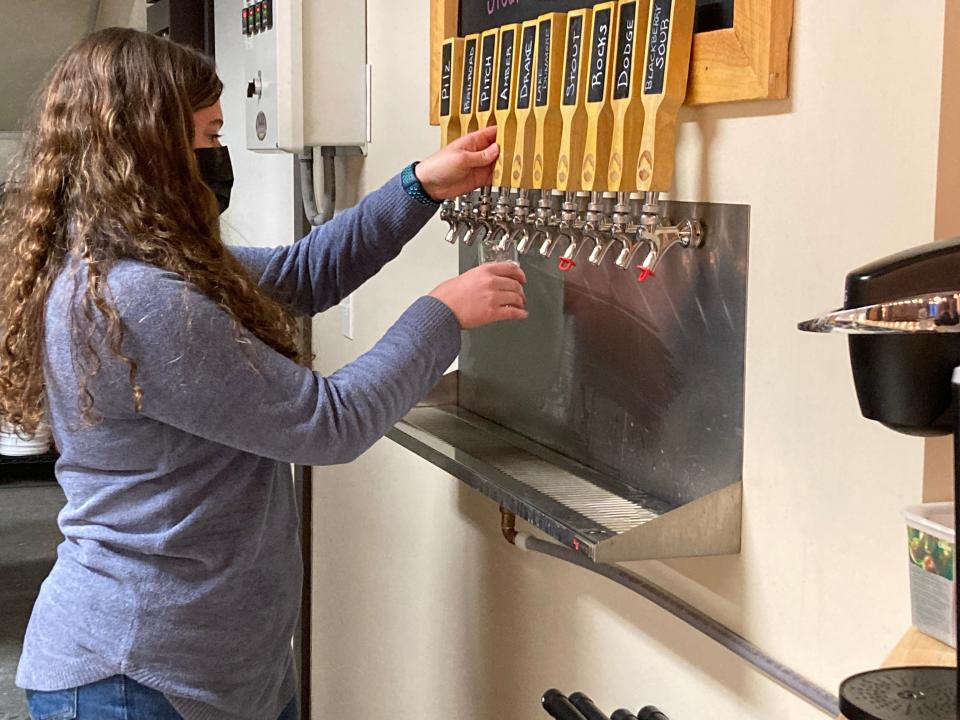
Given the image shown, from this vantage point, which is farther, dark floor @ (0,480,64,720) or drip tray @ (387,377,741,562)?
dark floor @ (0,480,64,720)

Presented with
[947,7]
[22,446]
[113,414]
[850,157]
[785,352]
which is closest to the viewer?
[947,7]

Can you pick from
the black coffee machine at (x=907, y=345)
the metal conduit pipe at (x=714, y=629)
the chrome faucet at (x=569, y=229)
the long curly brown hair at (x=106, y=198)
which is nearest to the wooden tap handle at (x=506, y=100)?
the chrome faucet at (x=569, y=229)

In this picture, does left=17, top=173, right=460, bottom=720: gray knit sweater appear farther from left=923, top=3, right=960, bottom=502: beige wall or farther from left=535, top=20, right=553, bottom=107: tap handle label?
left=923, top=3, right=960, bottom=502: beige wall

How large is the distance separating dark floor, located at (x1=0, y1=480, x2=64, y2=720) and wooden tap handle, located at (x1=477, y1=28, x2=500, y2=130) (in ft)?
7.90

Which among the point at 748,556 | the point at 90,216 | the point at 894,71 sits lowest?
the point at 748,556

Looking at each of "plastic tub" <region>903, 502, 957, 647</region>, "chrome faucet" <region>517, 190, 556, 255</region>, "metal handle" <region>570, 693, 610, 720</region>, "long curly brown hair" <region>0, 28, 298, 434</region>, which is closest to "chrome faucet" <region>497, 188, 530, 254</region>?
"chrome faucet" <region>517, 190, 556, 255</region>

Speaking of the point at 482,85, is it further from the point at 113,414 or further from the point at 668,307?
the point at 113,414

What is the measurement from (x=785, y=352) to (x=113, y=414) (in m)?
0.76

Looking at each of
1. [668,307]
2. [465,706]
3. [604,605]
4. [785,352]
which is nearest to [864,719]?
[785,352]

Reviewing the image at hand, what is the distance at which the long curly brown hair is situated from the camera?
1440 millimetres

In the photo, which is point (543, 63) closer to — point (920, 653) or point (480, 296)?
point (480, 296)

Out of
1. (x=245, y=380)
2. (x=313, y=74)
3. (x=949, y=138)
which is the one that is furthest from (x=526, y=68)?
(x=313, y=74)

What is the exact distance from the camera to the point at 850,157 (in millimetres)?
1146

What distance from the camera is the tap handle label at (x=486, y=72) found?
1.65 m
